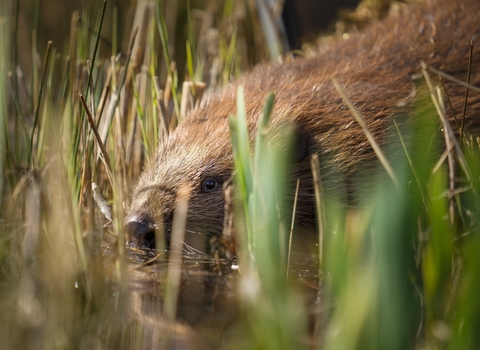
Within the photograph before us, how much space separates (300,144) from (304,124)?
0.09m

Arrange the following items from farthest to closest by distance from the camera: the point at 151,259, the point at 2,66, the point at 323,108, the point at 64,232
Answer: the point at 323,108
the point at 2,66
the point at 151,259
the point at 64,232

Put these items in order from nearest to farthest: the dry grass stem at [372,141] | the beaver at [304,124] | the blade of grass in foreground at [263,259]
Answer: the blade of grass in foreground at [263,259], the dry grass stem at [372,141], the beaver at [304,124]

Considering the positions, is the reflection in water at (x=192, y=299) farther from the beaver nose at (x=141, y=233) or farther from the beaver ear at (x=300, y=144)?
the beaver ear at (x=300, y=144)

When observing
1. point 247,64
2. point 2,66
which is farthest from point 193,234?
point 247,64

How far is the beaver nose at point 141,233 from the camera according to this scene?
2.79 m

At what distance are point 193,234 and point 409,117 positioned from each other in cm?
105

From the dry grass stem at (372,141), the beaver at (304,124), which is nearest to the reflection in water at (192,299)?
the beaver at (304,124)

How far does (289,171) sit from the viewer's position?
3.01 m

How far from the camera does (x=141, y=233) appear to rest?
9.18ft

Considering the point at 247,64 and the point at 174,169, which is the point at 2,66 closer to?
the point at 174,169

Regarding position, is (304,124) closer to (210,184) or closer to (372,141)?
(210,184)

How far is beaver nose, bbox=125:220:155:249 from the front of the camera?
110 inches

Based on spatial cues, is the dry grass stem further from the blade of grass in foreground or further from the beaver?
the beaver

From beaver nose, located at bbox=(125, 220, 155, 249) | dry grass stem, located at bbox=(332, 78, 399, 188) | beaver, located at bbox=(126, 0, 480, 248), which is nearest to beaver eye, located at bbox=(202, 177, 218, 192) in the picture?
beaver, located at bbox=(126, 0, 480, 248)
